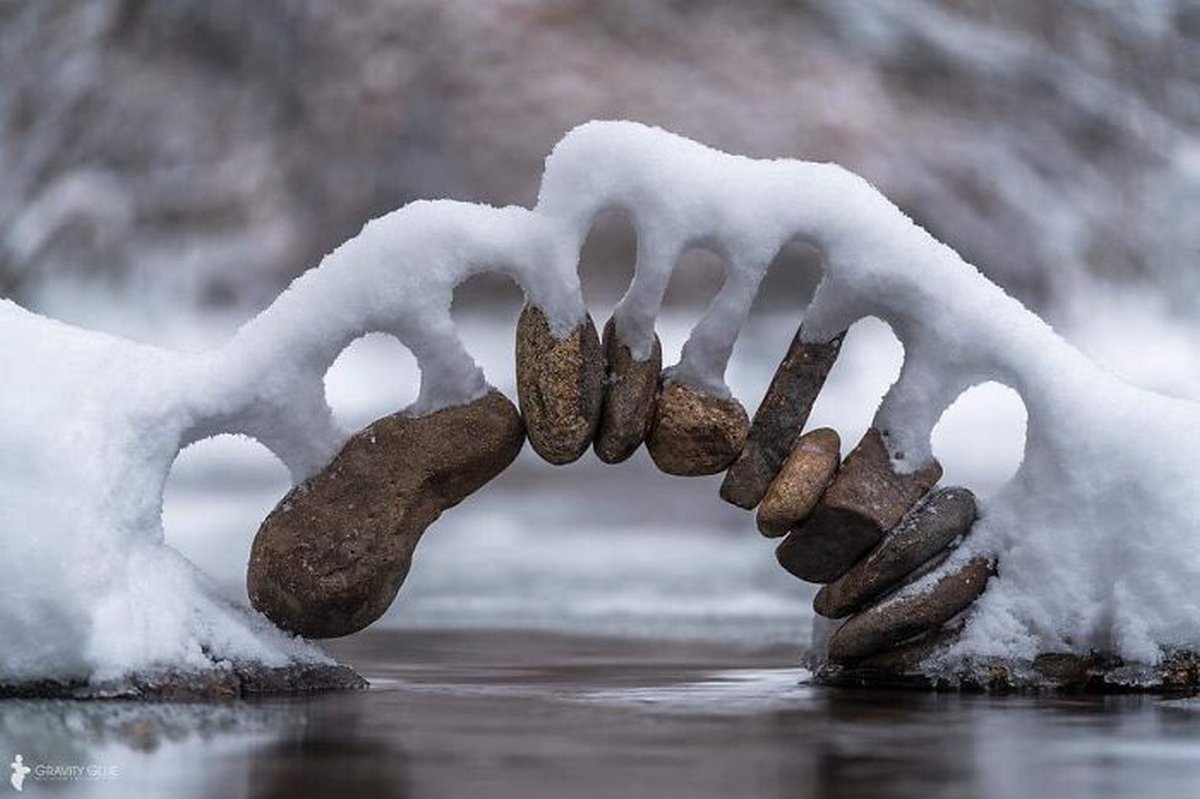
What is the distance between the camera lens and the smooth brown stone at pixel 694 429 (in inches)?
341

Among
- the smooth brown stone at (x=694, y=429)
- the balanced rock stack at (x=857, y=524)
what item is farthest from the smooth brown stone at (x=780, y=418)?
the smooth brown stone at (x=694, y=429)

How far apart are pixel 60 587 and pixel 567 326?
2.44m

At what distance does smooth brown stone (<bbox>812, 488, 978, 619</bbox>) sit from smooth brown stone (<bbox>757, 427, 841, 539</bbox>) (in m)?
0.38

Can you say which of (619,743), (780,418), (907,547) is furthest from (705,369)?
(619,743)

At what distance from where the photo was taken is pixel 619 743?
6.21 meters

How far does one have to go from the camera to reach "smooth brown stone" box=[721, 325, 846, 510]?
347 inches

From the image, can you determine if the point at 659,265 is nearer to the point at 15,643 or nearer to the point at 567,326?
the point at 567,326

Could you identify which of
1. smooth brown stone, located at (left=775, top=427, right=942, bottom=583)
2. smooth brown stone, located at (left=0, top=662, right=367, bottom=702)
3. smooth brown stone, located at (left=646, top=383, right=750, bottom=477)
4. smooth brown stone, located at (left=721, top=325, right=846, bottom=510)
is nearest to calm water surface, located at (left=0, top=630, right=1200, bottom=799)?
smooth brown stone, located at (left=0, top=662, right=367, bottom=702)

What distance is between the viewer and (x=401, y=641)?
1354cm

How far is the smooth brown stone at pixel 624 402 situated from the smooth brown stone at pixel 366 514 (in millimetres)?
410

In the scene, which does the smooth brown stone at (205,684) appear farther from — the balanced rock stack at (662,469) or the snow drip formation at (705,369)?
the balanced rock stack at (662,469)

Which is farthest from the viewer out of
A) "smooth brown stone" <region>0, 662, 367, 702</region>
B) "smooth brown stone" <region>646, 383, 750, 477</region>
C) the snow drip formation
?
"smooth brown stone" <region>646, 383, 750, 477</region>

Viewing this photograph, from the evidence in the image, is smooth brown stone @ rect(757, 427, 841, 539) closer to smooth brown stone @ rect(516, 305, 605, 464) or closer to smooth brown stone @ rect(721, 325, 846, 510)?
smooth brown stone @ rect(721, 325, 846, 510)

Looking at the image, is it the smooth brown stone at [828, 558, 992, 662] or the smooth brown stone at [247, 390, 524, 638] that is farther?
the smooth brown stone at [828, 558, 992, 662]
